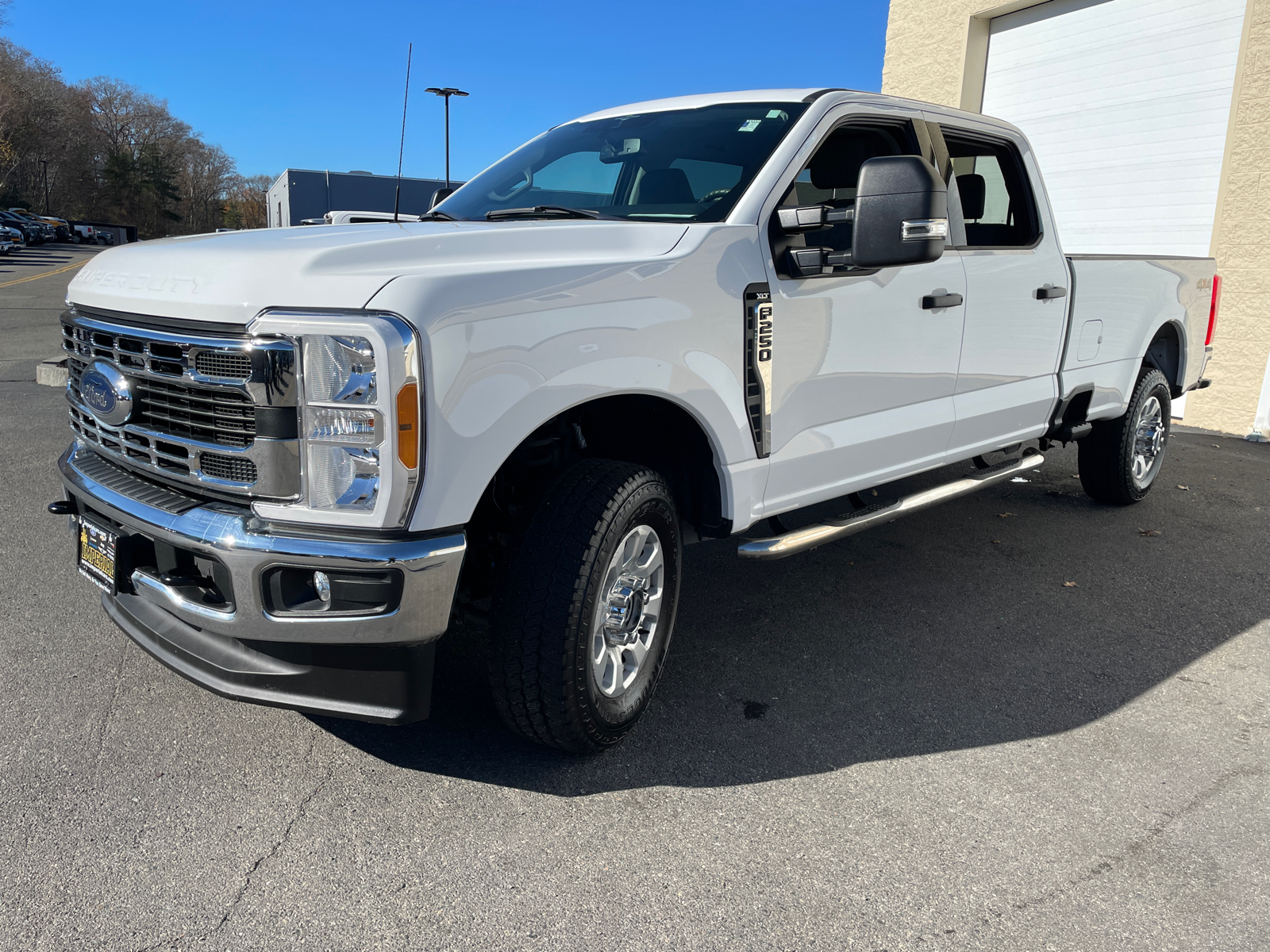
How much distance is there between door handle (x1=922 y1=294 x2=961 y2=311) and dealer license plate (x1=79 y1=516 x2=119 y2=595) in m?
2.89

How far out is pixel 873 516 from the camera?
3.71 meters

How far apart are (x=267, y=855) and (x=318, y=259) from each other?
146 cm

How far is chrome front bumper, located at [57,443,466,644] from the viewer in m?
2.23

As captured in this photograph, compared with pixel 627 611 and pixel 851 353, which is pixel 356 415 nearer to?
pixel 627 611

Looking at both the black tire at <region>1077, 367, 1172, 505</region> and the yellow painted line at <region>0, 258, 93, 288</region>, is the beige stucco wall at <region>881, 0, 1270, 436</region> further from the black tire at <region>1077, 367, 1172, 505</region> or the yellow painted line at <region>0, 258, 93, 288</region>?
the yellow painted line at <region>0, 258, 93, 288</region>

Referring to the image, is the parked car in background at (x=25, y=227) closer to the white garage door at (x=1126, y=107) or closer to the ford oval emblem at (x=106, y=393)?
the white garage door at (x=1126, y=107)

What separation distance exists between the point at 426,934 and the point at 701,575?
2623 millimetres

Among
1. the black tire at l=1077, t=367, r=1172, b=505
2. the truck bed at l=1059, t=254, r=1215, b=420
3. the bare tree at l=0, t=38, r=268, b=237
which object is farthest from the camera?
the bare tree at l=0, t=38, r=268, b=237

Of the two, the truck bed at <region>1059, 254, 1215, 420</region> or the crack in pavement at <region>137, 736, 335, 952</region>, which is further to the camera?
the truck bed at <region>1059, 254, 1215, 420</region>

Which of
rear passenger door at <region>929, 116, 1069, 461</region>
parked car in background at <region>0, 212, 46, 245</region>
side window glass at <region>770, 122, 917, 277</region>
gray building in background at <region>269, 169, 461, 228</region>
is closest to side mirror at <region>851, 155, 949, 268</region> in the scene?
side window glass at <region>770, 122, 917, 277</region>

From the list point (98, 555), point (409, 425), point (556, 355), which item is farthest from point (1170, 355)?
point (98, 555)

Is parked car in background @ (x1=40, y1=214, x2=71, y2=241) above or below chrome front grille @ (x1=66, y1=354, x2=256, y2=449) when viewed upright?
above

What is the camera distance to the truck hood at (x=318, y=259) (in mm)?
2260

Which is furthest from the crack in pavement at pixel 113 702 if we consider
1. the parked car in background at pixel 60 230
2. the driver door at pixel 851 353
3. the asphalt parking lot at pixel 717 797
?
the parked car in background at pixel 60 230
